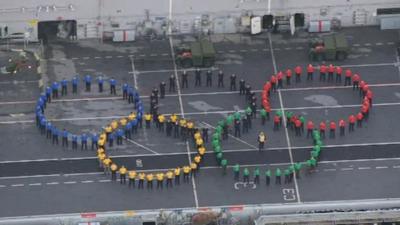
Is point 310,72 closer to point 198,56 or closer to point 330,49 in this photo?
point 330,49

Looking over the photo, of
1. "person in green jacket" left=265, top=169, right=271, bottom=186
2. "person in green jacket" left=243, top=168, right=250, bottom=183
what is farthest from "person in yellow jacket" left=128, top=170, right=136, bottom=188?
"person in green jacket" left=265, top=169, right=271, bottom=186

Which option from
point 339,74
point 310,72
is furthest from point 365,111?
point 310,72

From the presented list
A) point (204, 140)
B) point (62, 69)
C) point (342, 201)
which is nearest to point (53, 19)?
point (62, 69)

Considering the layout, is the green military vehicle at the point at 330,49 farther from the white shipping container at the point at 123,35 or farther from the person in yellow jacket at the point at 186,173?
the person in yellow jacket at the point at 186,173

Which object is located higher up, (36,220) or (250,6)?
(250,6)

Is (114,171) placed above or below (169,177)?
above

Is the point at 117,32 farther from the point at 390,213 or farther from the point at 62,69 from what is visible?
the point at 390,213

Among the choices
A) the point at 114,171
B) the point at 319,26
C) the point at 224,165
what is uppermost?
the point at 319,26
